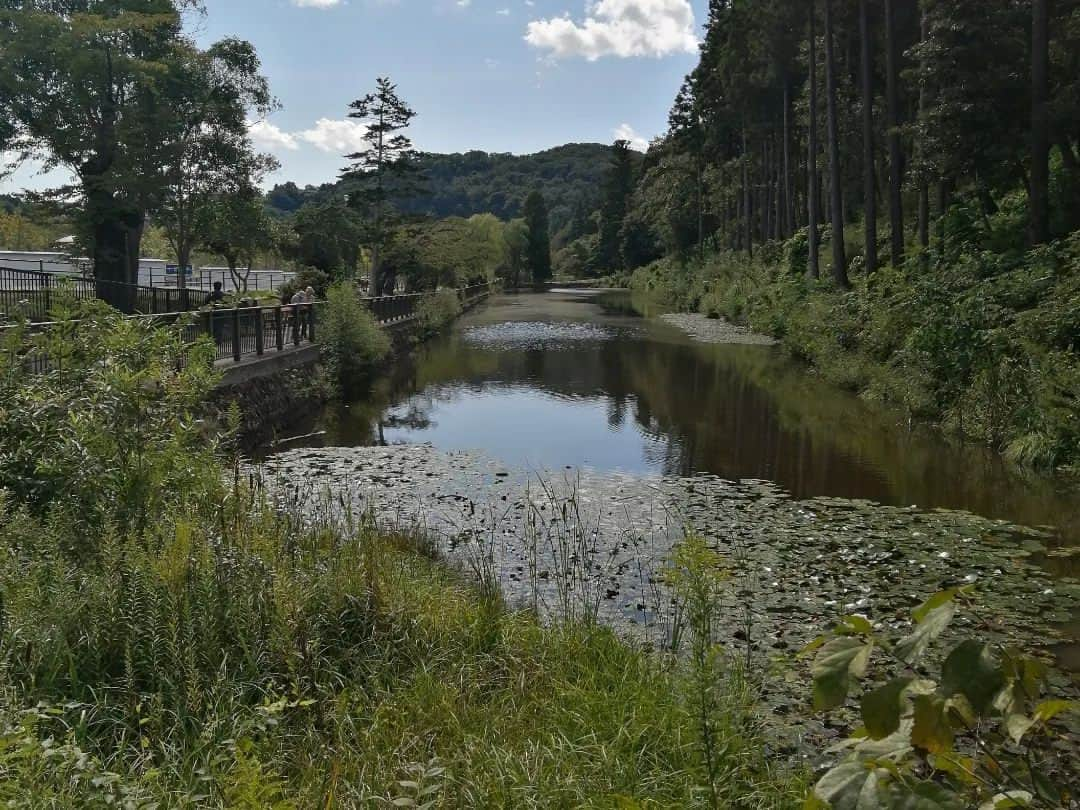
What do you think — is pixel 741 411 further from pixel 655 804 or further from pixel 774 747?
pixel 655 804

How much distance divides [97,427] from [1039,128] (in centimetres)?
1790

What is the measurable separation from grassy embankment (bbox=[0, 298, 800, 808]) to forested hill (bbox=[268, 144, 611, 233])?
147338mm

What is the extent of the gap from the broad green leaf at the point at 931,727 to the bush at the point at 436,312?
102 ft

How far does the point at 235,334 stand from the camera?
1498 cm

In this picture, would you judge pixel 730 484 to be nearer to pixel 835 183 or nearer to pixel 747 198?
pixel 835 183

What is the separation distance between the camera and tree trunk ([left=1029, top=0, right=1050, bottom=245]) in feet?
53.9

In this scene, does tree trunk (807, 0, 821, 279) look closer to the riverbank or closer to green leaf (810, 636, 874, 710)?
the riverbank

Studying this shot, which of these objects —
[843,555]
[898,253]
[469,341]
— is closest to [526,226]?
[469,341]

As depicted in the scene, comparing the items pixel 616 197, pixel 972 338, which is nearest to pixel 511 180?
pixel 616 197

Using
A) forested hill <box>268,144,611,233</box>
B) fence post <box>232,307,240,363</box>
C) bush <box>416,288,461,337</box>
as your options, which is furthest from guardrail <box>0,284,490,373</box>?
forested hill <box>268,144,611,233</box>

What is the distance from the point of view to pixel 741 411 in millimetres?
16328

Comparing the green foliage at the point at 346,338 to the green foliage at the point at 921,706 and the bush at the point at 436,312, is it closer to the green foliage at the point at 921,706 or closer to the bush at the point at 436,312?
the bush at the point at 436,312

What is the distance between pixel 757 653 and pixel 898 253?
20.3 m

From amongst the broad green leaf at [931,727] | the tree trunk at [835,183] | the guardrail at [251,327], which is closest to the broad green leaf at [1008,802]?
the broad green leaf at [931,727]
